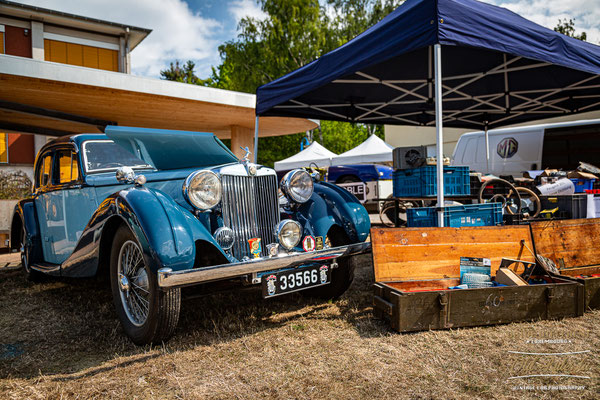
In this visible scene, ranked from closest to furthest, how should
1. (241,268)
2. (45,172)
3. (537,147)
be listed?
(241,268) < (45,172) < (537,147)

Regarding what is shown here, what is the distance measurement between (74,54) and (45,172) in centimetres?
1303

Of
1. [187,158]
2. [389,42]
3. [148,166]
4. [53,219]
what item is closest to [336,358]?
[187,158]

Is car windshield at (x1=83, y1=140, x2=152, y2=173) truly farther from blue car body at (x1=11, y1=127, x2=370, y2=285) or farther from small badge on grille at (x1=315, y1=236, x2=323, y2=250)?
small badge on grille at (x1=315, y1=236, x2=323, y2=250)

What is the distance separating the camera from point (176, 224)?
246 centimetres

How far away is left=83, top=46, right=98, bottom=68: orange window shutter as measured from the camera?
1502cm

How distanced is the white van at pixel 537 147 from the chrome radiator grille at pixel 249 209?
22.3ft

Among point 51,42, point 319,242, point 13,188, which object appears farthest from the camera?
point 51,42

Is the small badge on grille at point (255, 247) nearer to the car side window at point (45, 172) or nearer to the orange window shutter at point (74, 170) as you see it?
the orange window shutter at point (74, 170)

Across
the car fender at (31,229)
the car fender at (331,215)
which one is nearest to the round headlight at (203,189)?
the car fender at (331,215)

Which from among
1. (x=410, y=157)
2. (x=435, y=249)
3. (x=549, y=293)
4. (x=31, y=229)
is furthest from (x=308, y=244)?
(x=31, y=229)

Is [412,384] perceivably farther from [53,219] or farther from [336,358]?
[53,219]

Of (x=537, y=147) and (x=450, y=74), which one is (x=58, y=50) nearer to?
(x=450, y=74)

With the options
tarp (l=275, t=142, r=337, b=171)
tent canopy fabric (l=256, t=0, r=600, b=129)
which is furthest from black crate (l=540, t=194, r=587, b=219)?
tarp (l=275, t=142, r=337, b=171)

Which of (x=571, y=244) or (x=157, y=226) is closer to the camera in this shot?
(x=157, y=226)
